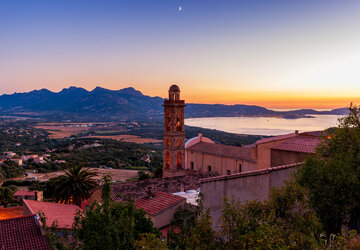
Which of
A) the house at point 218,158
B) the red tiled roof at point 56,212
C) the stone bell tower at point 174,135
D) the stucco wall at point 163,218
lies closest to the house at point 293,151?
the stucco wall at point 163,218

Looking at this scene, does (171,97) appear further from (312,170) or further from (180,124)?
(312,170)

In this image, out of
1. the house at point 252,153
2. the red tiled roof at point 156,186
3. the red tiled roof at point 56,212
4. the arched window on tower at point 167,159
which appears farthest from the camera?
the arched window on tower at point 167,159

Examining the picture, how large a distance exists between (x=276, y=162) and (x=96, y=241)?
13.3m

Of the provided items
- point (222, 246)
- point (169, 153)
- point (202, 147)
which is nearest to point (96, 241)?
point (222, 246)

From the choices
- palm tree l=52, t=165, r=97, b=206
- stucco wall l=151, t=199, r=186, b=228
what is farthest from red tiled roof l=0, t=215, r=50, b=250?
Answer: palm tree l=52, t=165, r=97, b=206

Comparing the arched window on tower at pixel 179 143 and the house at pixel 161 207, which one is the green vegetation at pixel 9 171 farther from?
the house at pixel 161 207

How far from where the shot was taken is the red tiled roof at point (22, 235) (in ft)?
33.4

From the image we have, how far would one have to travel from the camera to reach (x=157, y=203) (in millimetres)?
12484

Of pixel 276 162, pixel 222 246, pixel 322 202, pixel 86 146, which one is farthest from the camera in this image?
pixel 86 146

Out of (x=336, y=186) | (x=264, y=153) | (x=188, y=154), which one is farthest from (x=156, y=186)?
(x=336, y=186)

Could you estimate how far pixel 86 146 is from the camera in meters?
83.4

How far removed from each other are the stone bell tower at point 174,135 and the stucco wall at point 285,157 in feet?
48.7

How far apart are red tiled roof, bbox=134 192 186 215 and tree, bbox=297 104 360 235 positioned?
5386mm

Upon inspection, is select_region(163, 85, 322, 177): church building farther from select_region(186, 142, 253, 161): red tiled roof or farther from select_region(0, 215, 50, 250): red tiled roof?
select_region(0, 215, 50, 250): red tiled roof
